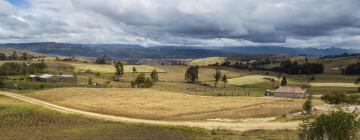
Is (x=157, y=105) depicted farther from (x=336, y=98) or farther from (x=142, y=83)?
(x=142, y=83)

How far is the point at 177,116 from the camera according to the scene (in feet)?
277

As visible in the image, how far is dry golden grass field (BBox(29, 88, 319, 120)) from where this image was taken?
284ft

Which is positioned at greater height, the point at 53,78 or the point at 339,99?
the point at 53,78

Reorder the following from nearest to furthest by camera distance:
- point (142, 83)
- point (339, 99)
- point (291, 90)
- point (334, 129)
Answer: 1. point (334, 129)
2. point (339, 99)
3. point (291, 90)
4. point (142, 83)

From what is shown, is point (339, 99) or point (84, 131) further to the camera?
point (339, 99)

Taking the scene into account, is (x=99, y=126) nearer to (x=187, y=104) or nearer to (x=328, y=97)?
(x=187, y=104)

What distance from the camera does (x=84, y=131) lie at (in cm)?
5509

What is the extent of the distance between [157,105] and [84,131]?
4762 centimetres

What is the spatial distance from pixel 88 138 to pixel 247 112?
46735mm

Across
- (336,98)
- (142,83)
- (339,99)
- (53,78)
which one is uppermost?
(53,78)

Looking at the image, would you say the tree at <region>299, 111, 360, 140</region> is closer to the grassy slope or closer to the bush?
the grassy slope

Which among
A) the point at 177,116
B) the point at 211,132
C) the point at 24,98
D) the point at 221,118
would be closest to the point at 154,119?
the point at 177,116

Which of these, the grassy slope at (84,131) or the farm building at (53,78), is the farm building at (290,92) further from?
the farm building at (53,78)

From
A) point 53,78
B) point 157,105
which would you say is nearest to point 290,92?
point 157,105
